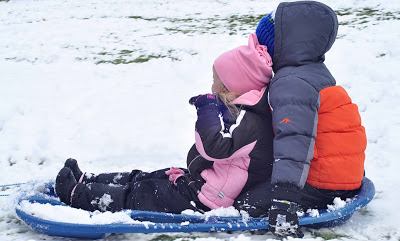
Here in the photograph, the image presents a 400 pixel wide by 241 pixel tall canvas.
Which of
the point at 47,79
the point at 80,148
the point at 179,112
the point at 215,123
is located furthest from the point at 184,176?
the point at 47,79

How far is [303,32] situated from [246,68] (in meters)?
0.37

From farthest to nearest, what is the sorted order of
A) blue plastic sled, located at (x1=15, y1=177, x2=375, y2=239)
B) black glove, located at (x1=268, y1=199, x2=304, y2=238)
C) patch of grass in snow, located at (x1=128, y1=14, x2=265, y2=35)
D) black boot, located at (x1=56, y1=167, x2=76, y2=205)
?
patch of grass in snow, located at (x1=128, y1=14, x2=265, y2=35) < black boot, located at (x1=56, y1=167, x2=76, y2=205) < blue plastic sled, located at (x1=15, y1=177, x2=375, y2=239) < black glove, located at (x1=268, y1=199, x2=304, y2=238)

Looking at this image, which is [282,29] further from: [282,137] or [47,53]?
[47,53]

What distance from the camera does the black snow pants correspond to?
8.27 ft

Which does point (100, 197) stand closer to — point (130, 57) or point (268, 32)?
point (268, 32)

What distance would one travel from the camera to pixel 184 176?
8.75ft

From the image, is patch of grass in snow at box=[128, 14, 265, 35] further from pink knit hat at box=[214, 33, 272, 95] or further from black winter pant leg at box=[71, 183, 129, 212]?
black winter pant leg at box=[71, 183, 129, 212]

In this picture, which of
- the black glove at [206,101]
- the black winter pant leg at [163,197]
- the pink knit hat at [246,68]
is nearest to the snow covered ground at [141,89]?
the black winter pant leg at [163,197]

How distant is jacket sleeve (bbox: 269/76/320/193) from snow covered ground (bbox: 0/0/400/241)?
14.6 inches

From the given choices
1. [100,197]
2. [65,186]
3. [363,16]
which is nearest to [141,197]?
[100,197]

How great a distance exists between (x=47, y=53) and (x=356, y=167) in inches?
197

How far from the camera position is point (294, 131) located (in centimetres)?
217

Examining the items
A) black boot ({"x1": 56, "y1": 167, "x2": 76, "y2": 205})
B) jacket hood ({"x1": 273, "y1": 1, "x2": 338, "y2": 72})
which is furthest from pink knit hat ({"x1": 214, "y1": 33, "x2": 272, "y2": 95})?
black boot ({"x1": 56, "y1": 167, "x2": 76, "y2": 205})

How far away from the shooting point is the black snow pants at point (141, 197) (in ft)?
8.27
